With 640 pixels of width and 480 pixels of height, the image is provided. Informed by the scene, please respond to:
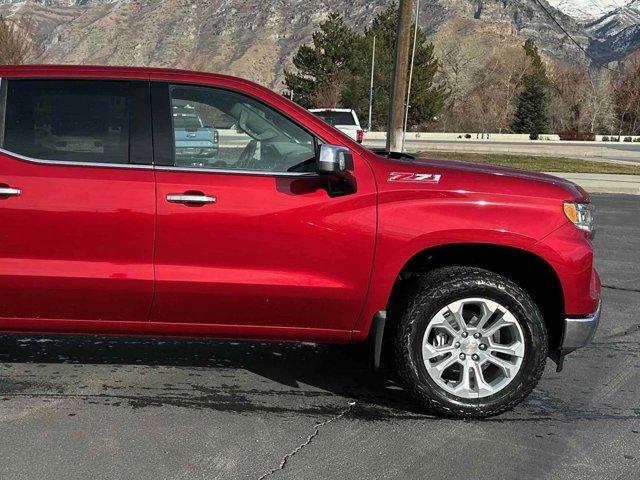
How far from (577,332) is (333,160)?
5.47 feet

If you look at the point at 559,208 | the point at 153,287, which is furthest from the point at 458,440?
the point at 153,287

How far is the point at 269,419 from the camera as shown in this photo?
428 centimetres

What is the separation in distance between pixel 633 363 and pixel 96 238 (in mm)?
3745

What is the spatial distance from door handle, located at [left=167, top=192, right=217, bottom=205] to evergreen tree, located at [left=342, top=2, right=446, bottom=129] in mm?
59262

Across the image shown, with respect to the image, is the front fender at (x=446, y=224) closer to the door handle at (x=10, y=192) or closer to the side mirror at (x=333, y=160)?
the side mirror at (x=333, y=160)

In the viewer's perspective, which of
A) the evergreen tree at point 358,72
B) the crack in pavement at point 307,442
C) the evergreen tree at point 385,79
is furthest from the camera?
the evergreen tree at point 358,72

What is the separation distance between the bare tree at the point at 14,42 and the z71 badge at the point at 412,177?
23.3 meters

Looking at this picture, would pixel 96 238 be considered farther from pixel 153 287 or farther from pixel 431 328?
pixel 431 328

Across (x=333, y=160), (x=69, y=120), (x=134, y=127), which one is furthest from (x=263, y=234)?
(x=69, y=120)

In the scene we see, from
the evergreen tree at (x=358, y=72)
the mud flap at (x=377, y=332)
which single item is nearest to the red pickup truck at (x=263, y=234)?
the mud flap at (x=377, y=332)

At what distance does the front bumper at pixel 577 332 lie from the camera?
430 centimetres

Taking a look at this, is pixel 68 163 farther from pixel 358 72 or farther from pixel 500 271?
pixel 358 72

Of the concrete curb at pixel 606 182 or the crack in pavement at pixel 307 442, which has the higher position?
the concrete curb at pixel 606 182

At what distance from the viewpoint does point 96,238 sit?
163 inches
